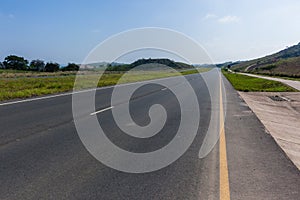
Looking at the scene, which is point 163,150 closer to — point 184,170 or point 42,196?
point 184,170

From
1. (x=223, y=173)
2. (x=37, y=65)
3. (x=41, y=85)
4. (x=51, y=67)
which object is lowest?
(x=51, y=67)

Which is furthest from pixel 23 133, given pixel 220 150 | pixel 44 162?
pixel 220 150

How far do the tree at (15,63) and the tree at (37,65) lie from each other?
2.15 metres

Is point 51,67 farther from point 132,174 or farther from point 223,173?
point 223,173

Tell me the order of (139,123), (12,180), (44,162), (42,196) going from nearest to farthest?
(42,196)
(12,180)
(44,162)
(139,123)

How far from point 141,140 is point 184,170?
2.39 meters

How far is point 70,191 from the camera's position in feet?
14.7

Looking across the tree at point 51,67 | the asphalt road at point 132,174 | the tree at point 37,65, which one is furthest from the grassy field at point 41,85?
the tree at point 37,65

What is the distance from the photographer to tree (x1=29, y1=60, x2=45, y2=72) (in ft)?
386

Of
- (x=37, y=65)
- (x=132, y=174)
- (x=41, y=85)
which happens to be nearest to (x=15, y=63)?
(x=37, y=65)

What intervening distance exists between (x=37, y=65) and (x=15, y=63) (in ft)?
25.4

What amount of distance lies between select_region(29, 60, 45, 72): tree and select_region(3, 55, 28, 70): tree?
84.8 inches

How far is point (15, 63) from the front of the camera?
114000mm

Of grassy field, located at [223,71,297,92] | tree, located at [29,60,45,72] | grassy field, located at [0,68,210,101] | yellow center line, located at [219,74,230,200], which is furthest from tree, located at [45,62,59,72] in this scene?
yellow center line, located at [219,74,230,200]
